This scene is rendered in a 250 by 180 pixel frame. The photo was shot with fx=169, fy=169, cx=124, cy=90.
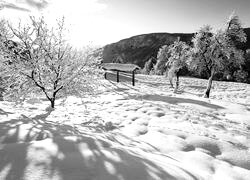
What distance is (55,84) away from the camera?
9.85 m

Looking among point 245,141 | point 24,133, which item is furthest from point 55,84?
point 245,141

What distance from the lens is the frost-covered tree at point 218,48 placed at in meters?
17.9

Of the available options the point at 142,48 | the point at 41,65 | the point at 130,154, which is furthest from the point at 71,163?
the point at 142,48

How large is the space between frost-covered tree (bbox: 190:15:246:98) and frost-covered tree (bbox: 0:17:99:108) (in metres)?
14.1

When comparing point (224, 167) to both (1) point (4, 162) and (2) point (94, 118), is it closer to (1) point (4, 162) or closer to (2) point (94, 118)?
(1) point (4, 162)

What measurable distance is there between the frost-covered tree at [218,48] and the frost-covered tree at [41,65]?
1415 cm

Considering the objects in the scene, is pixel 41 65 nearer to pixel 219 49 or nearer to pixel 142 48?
pixel 219 49

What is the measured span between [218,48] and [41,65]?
17363 mm

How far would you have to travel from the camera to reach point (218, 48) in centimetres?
1812

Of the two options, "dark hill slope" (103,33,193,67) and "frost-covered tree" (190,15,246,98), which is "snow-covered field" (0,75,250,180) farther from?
"dark hill slope" (103,33,193,67)

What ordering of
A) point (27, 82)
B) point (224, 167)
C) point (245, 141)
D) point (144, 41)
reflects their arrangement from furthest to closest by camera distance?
point (144, 41)
point (27, 82)
point (245, 141)
point (224, 167)

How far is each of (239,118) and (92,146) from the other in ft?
27.9

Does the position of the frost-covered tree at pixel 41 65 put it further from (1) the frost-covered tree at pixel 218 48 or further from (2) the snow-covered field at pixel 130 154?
(1) the frost-covered tree at pixel 218 48

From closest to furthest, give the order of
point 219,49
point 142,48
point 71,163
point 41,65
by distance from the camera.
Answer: point 71,163
point 41,65
point 219,49
point 142,48
